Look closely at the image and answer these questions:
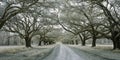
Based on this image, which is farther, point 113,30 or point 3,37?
point 3,37

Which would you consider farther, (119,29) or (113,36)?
(113,36)

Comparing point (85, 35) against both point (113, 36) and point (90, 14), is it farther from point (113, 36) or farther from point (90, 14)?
point (113, 36)

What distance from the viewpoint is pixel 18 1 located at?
20250mm

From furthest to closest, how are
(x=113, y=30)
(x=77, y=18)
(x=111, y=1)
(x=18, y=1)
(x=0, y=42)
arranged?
(x=0, y=42) < (x=77, y=18) < (x=113, y=30) < (x=111, y=1) < (x=18, y=1)

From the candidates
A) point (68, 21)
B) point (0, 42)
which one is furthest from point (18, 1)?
point (0, 42)

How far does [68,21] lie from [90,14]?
18.7 ft

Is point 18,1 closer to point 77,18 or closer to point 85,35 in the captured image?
point 77,18

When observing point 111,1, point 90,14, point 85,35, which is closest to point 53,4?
point 111,1

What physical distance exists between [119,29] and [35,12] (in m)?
12.4

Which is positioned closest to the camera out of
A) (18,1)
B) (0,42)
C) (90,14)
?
(18,1)

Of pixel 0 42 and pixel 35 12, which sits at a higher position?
pixel 35 12

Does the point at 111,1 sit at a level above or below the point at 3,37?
above

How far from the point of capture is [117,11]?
2767 centimetres

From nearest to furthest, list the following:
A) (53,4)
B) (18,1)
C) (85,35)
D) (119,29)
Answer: (18,1)
(53,4)
(119,29)
(85,35)
